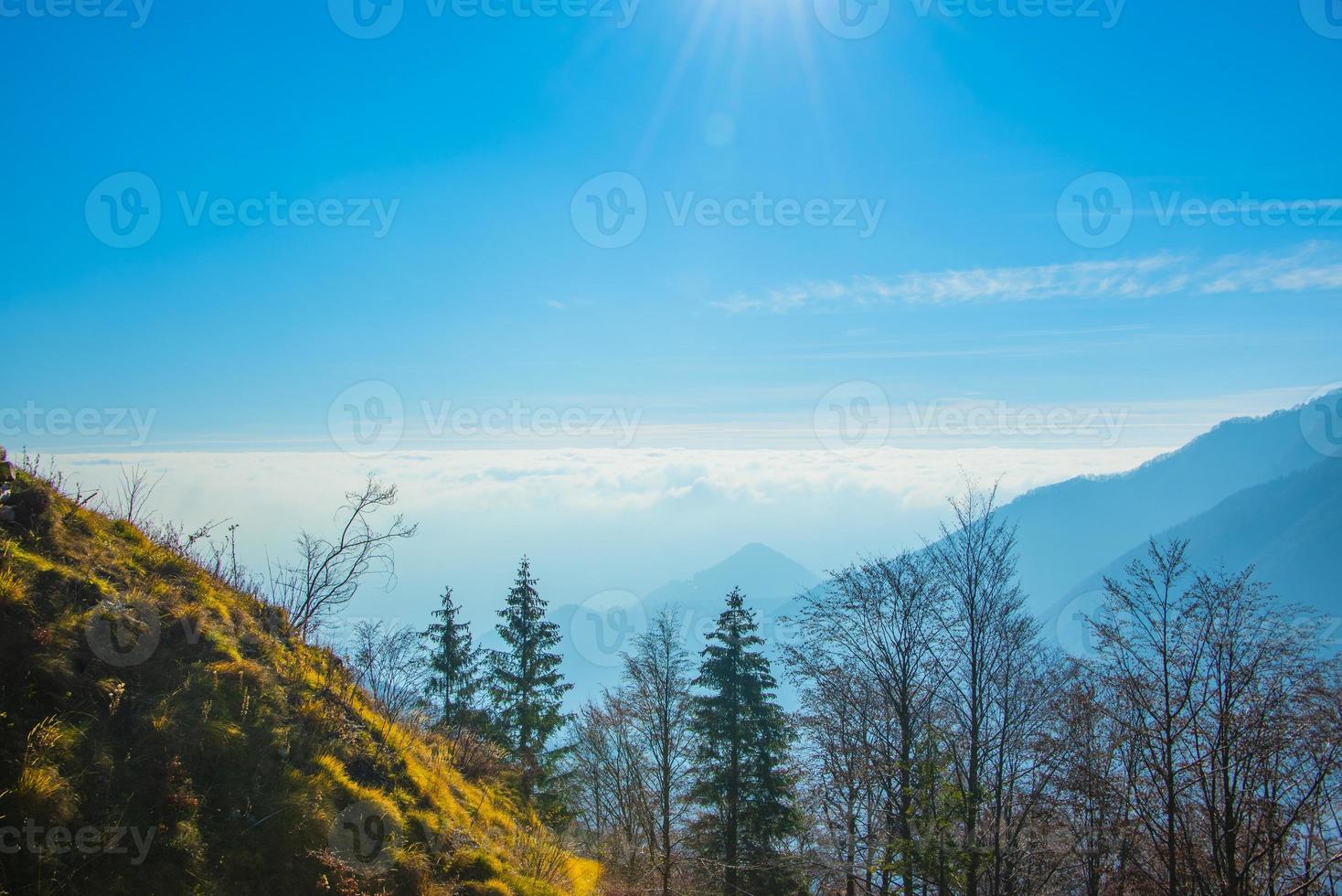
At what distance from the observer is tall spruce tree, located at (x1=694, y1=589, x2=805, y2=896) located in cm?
2222

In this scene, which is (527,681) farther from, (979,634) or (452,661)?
(979,634)

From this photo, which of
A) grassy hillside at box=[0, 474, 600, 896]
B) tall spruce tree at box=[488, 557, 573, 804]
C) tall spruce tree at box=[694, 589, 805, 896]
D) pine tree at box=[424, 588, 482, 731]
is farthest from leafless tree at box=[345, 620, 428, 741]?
tall spruce tree at box=[488, 557, 573, 804]

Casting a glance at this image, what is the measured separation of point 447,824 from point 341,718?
2.32 metres

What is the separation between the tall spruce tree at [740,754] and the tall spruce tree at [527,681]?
691 centimetres

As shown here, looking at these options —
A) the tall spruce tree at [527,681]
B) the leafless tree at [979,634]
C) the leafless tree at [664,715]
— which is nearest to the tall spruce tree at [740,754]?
the leafless tree at [664,715]

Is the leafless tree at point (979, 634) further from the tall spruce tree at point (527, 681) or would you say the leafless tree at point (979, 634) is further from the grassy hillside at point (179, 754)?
the tall spruce tree at point (527, 681)

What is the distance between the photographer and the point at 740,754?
22.8m

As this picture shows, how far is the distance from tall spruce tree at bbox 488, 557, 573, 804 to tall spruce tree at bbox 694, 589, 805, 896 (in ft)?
22.7

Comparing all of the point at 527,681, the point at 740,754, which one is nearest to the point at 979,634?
the point at 740,754

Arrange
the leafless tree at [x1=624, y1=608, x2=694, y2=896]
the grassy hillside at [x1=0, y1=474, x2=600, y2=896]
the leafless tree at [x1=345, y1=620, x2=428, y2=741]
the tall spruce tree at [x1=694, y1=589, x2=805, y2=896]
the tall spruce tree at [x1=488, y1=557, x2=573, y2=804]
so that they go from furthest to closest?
the tall spruce tree at [x1=488, y1=557, x2=573, y2=804] → the leafless tree at [x1=624, y1=608, x2=694, y2=896] → the tall spruce tree at [x1=694, y1=589, x2=805, y2=896] → the leafless tree at [x1=345, y1=620, x2=428, y2=741] → the grassy hillside at [x1=0, y1=474, x2=600, y2=896]

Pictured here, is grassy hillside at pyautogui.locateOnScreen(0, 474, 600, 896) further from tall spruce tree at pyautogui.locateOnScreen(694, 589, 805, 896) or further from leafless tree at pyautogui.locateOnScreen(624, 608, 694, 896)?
leafless tree at pyautogui.locateOnScreen(624, 608, 694, 896)

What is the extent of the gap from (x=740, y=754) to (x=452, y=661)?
13.4 meters

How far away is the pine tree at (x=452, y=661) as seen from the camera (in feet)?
88.2

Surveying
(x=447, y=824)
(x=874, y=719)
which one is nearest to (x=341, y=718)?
(x=447, y=824)
